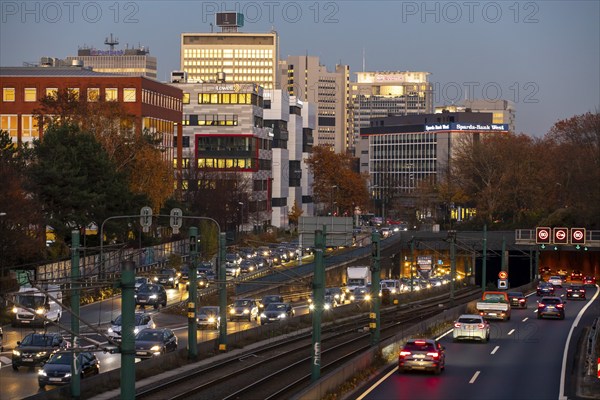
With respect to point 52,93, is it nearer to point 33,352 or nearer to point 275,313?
point 275,313

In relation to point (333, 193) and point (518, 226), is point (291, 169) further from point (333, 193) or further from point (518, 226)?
point (518, 226)

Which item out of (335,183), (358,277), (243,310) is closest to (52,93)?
(358,277)

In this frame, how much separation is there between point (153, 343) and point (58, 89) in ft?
227

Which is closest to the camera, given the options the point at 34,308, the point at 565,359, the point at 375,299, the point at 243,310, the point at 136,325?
the point at 565,359

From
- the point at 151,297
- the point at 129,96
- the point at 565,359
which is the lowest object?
the point at 565,359

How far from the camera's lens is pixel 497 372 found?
138ft

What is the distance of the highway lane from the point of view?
36.4m

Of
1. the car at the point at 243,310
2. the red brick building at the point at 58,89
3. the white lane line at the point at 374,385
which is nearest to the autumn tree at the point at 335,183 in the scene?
the red brick building at the point at 58,89

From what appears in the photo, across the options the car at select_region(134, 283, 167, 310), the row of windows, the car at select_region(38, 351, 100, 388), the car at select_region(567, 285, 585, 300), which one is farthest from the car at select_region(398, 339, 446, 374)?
the row of windows

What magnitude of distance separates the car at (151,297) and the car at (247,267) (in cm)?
2282

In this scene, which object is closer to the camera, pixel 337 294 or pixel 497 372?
pixel 497 372

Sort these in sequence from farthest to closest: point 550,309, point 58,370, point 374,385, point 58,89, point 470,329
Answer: point 58,89
point 550,309
point 470,329
point 58,370
point 374,385

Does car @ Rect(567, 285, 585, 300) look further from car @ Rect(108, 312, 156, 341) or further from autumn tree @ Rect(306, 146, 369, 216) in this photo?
autumn tree @ Rect(306, 146, 369, 216)

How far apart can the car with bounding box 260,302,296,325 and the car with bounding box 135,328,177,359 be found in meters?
17.4
